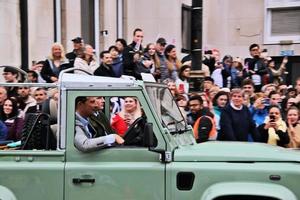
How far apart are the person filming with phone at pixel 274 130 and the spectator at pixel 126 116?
2.69m

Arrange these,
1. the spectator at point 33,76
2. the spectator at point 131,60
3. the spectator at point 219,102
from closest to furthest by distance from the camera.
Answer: the spectator at point 219,102 → the spectator at point 33,76 → the spectator at point 131,60

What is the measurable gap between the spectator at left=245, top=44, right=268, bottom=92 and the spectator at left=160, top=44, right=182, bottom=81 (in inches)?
75.0

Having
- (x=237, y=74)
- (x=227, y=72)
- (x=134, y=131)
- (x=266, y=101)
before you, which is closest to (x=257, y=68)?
(x=237, y=74)

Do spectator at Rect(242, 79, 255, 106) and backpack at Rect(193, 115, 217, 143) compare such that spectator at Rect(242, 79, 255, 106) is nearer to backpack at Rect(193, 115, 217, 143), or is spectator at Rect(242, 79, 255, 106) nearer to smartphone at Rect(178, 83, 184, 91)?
smartphone at Rect(178, 83, 184, 91)

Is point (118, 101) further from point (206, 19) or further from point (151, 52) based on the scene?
point (206, 19)

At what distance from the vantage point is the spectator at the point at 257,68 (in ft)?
37.7

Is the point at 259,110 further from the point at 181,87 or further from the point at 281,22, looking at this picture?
the point at 281,22

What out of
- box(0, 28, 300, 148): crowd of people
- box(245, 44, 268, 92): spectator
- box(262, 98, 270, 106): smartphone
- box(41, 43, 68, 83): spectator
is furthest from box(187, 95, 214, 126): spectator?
box(245, 44, 268, 92): spectator

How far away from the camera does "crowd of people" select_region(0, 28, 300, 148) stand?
6.94 metres

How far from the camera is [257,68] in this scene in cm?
1189

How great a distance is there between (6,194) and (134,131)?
4.38 feet

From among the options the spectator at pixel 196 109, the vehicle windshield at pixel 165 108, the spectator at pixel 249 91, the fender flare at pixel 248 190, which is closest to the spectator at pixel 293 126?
the spectator at pixel 196 109

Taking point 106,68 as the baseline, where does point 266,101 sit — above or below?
below

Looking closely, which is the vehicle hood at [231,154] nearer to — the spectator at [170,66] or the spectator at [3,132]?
the spectator at [3,132]
